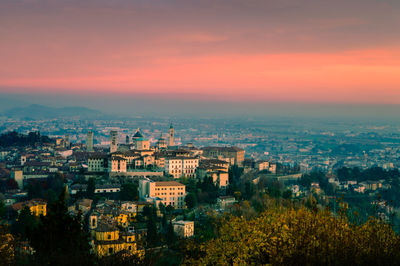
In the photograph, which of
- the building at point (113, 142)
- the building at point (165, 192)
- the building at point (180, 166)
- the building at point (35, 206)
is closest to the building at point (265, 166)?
the building at point (180, 166)

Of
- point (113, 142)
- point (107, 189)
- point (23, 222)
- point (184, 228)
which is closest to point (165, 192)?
point (107, 189)

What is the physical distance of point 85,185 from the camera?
31828 mm

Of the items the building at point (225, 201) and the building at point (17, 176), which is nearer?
the building at point (225, 201)

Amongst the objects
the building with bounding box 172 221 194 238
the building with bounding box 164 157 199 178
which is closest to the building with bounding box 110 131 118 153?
the building with bounding box 164 157 199 178

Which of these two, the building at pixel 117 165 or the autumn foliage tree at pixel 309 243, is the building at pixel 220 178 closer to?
the building at pixel 117 165

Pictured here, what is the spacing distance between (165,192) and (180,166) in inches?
235

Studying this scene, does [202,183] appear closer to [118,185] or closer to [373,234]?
[118,185]

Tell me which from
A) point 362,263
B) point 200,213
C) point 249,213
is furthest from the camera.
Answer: point 200,213

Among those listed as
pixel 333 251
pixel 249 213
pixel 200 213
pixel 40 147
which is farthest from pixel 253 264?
pixel 40 147

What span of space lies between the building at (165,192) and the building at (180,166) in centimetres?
470

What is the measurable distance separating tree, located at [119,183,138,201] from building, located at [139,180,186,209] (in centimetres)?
41

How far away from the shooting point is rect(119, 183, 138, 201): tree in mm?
29672

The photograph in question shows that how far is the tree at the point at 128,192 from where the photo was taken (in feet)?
97.3

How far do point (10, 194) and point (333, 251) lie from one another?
1064 inches
